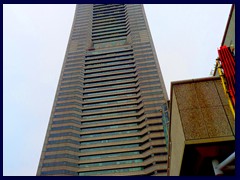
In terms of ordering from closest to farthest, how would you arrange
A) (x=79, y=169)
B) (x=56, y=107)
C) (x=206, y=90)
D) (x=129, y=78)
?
(x=206, y=90), (x=79, y=169), (x=56, y=107), (x=129, y=78)

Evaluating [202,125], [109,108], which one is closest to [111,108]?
[109,108]

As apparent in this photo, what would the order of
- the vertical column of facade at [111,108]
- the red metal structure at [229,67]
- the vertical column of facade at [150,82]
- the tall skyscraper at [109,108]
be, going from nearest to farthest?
the red metal structure at [229,67], the vertical column of facade at [150,82], the tall skyscraper at [109,108], the vertical column of facade at [111,108]

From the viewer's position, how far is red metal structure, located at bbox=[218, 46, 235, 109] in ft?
29.5

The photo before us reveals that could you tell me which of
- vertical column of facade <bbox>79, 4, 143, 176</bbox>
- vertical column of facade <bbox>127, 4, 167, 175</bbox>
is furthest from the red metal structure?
vertical column of facade <bbox>79, 4, 143, 176</bbox>

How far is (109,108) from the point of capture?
88.6m

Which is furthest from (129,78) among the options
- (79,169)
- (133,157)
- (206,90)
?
(206,90)

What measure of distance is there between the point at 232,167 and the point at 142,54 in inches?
3829

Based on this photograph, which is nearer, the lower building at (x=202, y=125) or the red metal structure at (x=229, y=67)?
the lower building at (x=202, y=125)

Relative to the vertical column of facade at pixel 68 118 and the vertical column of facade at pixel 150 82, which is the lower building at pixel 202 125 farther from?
the vertical column of facade at pixel 68 118

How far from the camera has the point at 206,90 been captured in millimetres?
10281

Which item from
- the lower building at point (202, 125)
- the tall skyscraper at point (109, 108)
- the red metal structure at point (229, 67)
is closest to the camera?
the lower building at point (202, 125)

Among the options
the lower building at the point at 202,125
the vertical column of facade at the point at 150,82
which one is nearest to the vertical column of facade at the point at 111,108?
the vertical column of facade at the point at 150,82

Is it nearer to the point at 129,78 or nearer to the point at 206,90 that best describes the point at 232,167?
the point at 206,90

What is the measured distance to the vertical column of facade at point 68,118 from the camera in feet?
238
